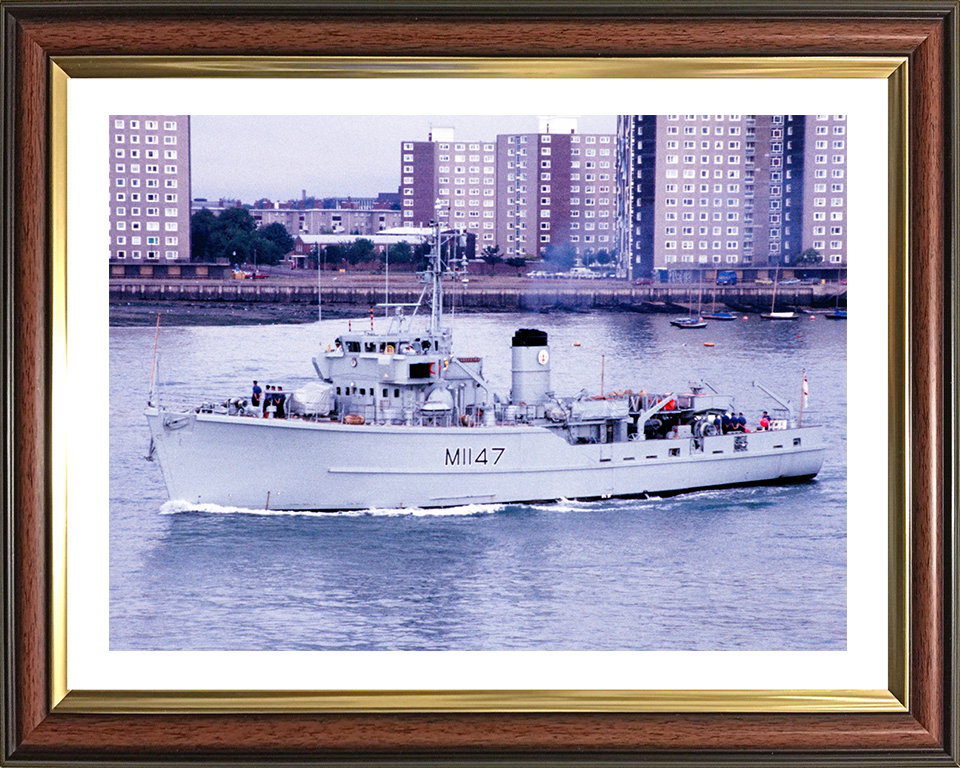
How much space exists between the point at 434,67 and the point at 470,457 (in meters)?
1.86

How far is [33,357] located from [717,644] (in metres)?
1.71

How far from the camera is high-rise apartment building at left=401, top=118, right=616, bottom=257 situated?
2693 millimetres

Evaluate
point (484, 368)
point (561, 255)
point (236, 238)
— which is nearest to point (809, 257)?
point (561, 255)

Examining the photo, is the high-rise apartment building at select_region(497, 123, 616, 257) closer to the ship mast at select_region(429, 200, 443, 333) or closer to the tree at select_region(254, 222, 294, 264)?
the ship mast at select_region(429, 200, 443, 333)

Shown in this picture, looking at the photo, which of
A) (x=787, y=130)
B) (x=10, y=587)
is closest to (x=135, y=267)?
(x=10, y=587)

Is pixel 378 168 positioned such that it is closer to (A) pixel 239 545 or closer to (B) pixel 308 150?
(B) pixel 308 150

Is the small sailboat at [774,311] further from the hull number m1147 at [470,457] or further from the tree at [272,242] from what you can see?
the tree at [272,242]

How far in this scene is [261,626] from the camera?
2.51 meters

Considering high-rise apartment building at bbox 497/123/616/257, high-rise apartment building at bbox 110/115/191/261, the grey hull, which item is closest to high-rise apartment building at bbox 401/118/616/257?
high-rise apartment building at bbox 497/123/616/257

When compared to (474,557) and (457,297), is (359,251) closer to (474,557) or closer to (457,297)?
(457,297)

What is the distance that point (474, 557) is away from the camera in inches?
110

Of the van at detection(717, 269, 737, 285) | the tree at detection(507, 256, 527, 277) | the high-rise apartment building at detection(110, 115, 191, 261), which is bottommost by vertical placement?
the van at detection(717, 269, 737, 285)

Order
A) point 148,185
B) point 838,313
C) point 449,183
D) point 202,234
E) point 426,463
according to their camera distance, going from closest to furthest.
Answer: point 838,313 → point 148,185 → point 449,183 → point 202,234 → point 426,463

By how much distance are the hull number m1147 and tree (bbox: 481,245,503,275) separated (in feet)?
2.81
